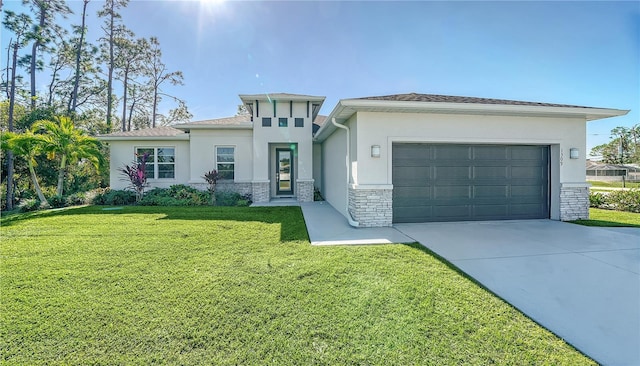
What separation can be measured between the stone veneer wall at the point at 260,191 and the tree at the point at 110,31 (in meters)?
16.4

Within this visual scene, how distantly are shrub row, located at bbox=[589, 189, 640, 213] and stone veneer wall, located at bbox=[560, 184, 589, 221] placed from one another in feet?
13.4

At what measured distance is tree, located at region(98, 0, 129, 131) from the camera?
1950 centimetres

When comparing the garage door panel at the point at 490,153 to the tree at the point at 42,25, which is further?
the tree at the point at 42,25

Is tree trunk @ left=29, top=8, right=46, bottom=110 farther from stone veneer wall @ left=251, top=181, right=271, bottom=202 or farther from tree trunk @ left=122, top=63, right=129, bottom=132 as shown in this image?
stone veneer wall @ left=251, top=181, right=271, bottom=202

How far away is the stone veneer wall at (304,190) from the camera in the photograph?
1185cm

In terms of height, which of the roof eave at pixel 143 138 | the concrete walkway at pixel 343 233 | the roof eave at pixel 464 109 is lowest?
the concrete walkway at pixel 343 233

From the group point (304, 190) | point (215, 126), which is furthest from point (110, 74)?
point (304, 190)

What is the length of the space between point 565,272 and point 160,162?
A: 15.2 meters

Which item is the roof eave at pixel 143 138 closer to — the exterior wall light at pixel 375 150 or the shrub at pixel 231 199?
the shrub at pixel 231 199

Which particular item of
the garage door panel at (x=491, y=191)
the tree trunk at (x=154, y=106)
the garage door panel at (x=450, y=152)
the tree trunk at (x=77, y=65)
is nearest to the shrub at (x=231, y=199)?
the garage door panel at (x=450, y=152)

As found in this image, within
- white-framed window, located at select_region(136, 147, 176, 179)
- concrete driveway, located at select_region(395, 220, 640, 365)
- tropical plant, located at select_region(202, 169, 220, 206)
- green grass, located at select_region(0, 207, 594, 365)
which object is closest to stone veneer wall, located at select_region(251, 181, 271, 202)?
tropical plant, located at select_region(202, 169, 220, 206)

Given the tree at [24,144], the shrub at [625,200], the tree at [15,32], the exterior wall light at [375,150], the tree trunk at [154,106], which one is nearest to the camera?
the exterior wall light at [375,150]

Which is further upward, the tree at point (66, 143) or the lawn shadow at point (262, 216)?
the tree at point (66, 143)

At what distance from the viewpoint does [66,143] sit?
10.7 m
